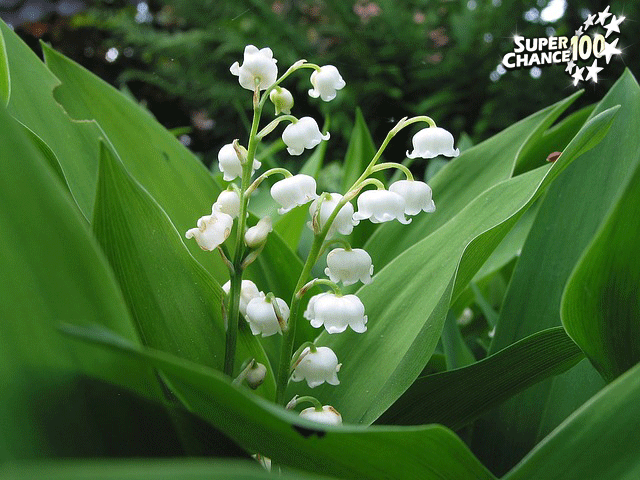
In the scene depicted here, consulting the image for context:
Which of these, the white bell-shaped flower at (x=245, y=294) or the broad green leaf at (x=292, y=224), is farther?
the broad green leaf at (x=292, y=224)

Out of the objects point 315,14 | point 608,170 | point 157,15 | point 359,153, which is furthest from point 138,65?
point 608,170

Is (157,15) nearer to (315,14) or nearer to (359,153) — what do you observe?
(315,14)

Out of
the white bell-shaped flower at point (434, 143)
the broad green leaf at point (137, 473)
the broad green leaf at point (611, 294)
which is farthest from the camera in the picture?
the white bell-shaped flower at point (434, 143)

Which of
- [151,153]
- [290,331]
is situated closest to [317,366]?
[290,331]

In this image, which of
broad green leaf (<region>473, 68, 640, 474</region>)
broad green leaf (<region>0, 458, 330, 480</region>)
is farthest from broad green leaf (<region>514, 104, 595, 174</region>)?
broad green leaf (<region>0, 458, 330, 480</region>)

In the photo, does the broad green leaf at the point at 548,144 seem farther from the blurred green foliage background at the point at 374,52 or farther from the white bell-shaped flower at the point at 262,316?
the blurred green foliage background at the point at 374,52

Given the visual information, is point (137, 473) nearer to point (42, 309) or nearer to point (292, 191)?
point (42, 309)

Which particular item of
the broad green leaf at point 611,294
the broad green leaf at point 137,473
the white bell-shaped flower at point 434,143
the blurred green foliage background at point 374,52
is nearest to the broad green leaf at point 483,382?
the broad green leaf at point 611,294

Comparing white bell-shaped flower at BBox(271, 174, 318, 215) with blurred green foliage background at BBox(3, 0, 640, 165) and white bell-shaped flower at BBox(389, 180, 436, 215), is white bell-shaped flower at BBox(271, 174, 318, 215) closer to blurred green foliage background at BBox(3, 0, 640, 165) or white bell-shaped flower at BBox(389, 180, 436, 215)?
white bell-shaped flower at BBox(389, 180, 436, 215)
